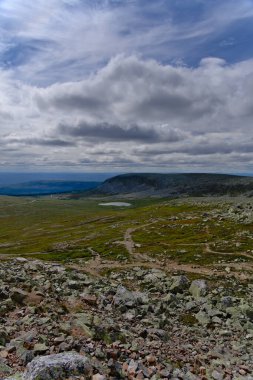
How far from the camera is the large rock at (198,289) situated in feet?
140

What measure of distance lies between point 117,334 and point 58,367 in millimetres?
8079

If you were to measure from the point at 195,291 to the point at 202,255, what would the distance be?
35.3m

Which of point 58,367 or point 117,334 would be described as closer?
point 58,367

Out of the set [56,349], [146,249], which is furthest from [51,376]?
[146,249]

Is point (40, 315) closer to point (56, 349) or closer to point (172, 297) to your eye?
point (56, 349)

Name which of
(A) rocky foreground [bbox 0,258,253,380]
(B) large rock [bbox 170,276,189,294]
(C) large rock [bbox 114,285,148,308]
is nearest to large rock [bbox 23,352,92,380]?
(A) rocky foreground [bbox 0,258,253,380]

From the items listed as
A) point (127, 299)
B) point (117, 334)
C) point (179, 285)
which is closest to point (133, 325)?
point (117, 334)

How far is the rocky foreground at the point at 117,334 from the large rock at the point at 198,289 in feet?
0.90

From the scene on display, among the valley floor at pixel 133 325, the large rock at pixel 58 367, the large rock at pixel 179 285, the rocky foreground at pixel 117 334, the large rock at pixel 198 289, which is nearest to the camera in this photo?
the large rock at pixel 58 367

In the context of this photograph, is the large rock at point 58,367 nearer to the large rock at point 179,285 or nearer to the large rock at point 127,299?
the large rock at point 127,299

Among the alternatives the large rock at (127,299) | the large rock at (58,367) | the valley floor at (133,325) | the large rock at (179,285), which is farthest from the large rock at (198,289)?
the large rock at (58,367)

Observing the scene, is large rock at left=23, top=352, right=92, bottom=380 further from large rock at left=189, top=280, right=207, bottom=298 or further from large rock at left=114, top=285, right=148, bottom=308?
large rock at left=189, top=280, right=207, bottom=298

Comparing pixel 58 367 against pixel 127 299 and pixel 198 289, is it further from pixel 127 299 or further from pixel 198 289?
pixel 198 289

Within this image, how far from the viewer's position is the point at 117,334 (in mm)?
24266
